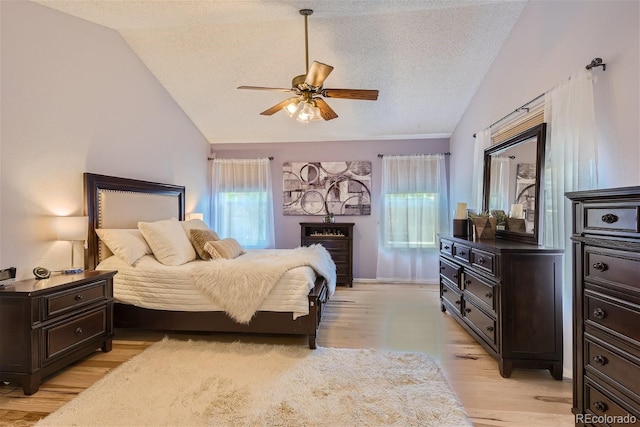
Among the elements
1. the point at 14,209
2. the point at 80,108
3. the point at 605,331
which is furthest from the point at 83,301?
the point at 605,331

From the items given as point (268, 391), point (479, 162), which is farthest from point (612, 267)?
point (479, 162)

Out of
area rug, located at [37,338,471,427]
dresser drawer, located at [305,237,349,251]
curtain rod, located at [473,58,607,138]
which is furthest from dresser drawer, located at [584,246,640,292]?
dresser drawer, located at [305,237,349,251]

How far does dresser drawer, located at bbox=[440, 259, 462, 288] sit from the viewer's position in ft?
10.2

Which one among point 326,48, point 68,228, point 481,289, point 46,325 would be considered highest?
point 326,48

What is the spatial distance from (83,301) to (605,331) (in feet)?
11.0

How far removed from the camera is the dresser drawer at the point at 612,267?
4.03ft

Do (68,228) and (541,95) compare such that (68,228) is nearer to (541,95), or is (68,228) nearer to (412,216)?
(541,95)

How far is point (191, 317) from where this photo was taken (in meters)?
2.82

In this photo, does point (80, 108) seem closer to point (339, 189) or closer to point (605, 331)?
point (339, 189)

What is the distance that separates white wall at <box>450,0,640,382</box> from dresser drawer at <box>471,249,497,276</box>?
480 millimetres

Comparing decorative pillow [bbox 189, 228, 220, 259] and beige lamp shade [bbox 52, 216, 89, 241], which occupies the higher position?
beige lamp shade [bbox 52, 216, 89, 241]

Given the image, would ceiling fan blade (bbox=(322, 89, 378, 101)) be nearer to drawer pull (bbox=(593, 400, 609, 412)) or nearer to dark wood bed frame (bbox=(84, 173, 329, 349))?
dark wood bed frame (bbox=(84, 173, 329, 349))

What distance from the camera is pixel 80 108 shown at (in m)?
2.99

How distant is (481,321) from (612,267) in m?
1.45
